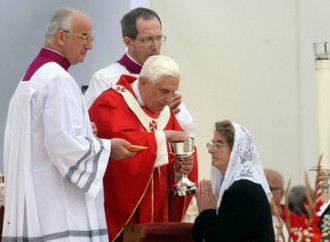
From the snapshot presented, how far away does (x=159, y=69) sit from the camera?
312 inches

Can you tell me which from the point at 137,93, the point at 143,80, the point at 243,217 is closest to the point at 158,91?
the point at 143,80

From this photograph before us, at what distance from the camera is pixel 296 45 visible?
10969 millimetres

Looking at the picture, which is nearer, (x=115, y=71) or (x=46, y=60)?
(x=46, y=60)

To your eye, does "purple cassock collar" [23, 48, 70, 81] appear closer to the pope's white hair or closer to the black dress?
the pope's white hair

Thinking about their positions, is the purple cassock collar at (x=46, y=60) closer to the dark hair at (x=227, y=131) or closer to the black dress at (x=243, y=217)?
the dark hair at (x=227, y=131)

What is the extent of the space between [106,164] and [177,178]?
800 millimetres

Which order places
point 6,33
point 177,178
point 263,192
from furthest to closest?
point 6,33, point 177,178, point 263,192

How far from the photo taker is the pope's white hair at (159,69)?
7.93 metres

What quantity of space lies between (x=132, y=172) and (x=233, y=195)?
0.95 meters

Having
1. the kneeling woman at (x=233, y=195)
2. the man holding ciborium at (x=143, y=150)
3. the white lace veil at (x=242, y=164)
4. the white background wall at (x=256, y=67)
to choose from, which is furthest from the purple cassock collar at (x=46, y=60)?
the white background wall at (x=256, y=67)

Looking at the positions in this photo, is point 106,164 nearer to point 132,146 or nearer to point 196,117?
point 132,146

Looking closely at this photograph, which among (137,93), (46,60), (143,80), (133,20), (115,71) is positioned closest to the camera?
(46,60)

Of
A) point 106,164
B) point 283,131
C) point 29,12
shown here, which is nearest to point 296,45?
point 283,131

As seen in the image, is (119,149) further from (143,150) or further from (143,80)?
(143,80)
